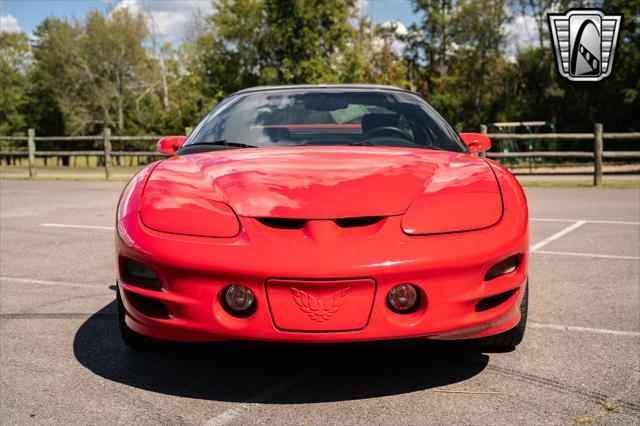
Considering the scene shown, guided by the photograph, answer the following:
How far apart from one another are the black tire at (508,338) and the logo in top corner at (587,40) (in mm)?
17993

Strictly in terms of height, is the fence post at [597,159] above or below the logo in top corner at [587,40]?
below

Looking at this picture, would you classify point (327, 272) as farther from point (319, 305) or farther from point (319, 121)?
point (319, 121)

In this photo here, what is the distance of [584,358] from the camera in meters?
3.04

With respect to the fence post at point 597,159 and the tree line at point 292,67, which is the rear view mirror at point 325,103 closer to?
the fence post at point 597,159

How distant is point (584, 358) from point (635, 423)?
75cm

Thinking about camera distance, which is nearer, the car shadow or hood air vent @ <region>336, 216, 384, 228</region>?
hood air vent @ <region>336, 216, 384, 228</region>

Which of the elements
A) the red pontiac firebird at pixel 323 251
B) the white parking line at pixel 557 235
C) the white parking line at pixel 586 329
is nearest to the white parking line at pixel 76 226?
the white parking line at pixel 557 235

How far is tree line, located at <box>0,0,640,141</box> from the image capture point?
35469 millimetres

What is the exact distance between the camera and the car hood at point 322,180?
2.53m

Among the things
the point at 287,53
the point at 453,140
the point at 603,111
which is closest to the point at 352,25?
the point at 287,53

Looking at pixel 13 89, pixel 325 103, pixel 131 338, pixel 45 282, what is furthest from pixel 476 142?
pixel 13 89

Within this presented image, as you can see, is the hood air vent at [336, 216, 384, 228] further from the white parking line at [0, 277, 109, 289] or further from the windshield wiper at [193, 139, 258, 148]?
the white parking line at [0, 277, 109, 289]

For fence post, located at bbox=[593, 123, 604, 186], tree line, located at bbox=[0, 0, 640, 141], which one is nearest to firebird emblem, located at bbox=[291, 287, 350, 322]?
fence post, located at bbox=[593, 123, 604, 186]

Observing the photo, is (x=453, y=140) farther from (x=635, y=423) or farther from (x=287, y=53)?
(x=287, y=53)
